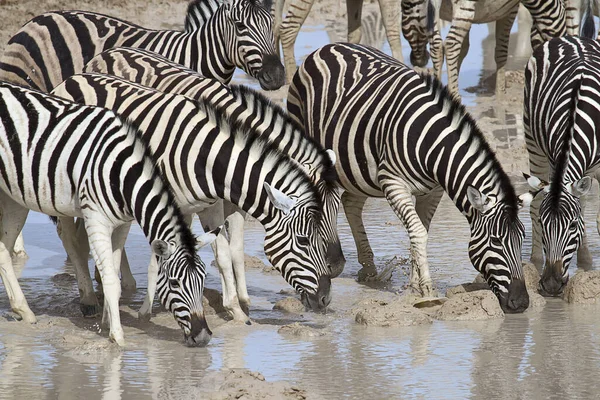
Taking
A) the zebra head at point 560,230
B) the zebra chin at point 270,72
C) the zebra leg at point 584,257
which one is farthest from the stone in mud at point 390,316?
the zebra chin at point 270,72

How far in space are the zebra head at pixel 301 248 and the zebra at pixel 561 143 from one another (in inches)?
73.7

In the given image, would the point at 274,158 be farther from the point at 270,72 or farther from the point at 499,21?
the point at 499,21

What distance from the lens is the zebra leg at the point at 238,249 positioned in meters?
7.93

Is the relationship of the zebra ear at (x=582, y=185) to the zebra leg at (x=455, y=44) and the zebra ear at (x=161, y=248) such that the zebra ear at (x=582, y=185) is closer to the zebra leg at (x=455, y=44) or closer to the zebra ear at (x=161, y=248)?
the zebra ear at (x=161, y=248)

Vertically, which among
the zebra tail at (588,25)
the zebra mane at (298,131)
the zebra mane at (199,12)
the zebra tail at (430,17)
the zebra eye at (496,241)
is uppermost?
the zebra tail at (430,17)


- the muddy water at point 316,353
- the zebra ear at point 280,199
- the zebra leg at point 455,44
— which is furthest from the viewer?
the zebra leg at point 455,44

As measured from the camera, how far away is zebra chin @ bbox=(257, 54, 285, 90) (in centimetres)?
1038

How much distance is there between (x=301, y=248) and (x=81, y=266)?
1826 millimetres

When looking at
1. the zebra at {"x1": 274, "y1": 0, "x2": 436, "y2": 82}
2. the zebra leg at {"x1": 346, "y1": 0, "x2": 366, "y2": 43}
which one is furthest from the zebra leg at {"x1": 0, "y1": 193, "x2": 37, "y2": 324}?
the zebra leg at {"x1": 346, "y1": 0, "x2": 366, "y2": 43}

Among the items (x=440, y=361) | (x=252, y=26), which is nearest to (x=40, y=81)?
(x=252, y=26)

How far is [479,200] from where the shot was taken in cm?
771

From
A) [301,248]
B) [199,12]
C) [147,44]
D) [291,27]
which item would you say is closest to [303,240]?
[301,248]

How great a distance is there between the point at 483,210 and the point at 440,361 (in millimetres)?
1516

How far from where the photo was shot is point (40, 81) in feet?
34.2
